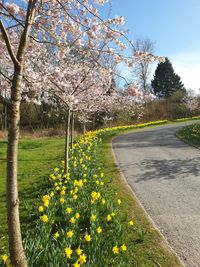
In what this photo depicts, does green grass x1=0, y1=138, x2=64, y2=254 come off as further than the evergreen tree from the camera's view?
No

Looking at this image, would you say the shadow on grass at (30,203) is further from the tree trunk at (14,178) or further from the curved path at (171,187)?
the curved path at (171,187)

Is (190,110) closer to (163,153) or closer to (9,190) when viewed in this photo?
(163,153)

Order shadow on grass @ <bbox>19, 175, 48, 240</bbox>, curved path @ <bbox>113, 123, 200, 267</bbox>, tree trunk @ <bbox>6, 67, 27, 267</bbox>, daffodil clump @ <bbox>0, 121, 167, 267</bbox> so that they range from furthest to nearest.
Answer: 1. shadow on grass @ <bbox>19, 175, 48, 240</bbox>
2. curved path @ <bbox>113, 123, 200, 267</bbox>
3. daffodil clump @ <bbox>0, 121, 167, 267</bbox>
4. tree trunk @ <bbox>6, 67, 27, 267</bbox>

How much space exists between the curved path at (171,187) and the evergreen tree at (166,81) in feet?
129

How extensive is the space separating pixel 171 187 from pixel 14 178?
5.80 meters

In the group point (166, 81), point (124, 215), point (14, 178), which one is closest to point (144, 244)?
point (124, 215)

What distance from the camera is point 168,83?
5238cm

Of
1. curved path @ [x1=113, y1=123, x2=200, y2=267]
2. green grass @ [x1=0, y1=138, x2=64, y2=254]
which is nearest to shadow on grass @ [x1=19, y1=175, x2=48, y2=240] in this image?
green grass @ [x1=0, y1=138, x2=64, y2=254]

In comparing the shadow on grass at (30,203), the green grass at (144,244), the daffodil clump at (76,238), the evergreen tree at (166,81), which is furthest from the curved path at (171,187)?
the evergreen tree at (166,81)

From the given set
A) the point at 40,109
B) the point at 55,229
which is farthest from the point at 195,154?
the point at 40,109

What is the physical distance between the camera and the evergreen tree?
2053 inches

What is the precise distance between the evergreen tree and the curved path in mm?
39434

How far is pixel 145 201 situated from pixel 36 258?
3792 mm

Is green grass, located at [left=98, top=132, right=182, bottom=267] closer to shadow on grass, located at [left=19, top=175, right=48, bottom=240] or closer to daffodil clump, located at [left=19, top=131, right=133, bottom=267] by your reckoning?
daffodil clump, located at [left=19, top=131, right=133, bottom=267]
